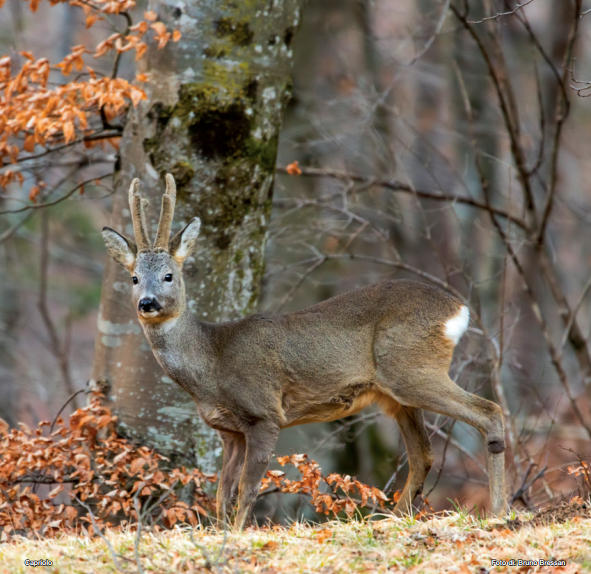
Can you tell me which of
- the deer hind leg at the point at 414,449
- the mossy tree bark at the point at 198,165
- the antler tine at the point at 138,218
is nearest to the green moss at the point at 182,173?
the mossy tree bark at the point at 198,165

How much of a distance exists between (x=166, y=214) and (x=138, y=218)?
0.20m

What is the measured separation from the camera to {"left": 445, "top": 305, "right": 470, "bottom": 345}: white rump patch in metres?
6.30

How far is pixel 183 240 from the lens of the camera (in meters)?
6.23

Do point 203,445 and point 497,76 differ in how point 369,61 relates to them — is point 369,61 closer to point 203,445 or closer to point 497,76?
point 497,76

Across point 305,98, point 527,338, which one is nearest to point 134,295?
point 305,98

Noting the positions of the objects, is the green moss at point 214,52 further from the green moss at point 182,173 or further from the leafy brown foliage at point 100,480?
the leafy brown foliage at point 100,480

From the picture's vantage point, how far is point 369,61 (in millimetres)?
16312

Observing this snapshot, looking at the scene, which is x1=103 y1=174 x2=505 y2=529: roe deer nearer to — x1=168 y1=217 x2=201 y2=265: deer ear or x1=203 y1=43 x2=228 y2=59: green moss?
x1=168 y1=217 x2=201 y2=265: deer ear

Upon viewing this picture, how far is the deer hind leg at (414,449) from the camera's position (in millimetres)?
6527

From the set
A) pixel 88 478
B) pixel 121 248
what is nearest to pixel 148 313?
pixel 121 248

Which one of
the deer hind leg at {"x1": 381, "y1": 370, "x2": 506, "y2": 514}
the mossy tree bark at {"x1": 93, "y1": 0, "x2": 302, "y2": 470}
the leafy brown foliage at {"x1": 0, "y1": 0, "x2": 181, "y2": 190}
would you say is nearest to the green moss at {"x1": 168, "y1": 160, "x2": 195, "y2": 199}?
the mossy tree bark at {"x1": 93, "y1": 0, "x2": 302, "y2": 470}

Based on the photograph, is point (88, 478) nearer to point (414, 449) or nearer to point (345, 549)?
point (414, 449)

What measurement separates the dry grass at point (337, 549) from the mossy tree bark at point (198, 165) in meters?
1.62

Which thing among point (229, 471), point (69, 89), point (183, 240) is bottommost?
point (229, 471)
